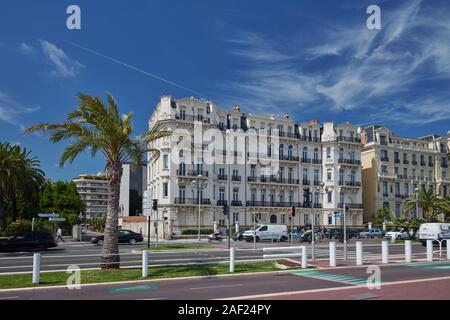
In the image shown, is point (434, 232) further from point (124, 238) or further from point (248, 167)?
point (248, 167)

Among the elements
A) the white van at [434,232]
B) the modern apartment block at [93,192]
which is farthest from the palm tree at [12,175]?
the modern apartment block at [93,192]

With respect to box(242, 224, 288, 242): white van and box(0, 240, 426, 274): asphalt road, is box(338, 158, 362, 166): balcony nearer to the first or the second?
box(242, 224, 288, 242): white van

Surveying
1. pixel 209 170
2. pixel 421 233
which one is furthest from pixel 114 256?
pixel 209 170

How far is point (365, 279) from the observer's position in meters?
14.7

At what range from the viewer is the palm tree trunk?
16.6m

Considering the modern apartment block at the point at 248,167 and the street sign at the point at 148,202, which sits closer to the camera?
the street sign at the point at 148,202

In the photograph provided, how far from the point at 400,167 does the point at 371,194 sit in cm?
666

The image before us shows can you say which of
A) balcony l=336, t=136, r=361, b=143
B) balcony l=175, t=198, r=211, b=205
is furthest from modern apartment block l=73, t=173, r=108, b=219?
balcony l=336, t=136, r=361, b=143

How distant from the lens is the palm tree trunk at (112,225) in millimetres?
16578

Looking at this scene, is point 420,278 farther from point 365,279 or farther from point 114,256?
point 114,256

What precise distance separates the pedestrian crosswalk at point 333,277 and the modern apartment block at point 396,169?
5862cm

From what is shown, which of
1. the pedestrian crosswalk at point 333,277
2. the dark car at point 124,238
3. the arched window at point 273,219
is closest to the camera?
the pedestrian crosswalk at point 333,277

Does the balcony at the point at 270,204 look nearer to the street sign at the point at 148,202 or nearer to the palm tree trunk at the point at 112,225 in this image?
the street sign at the point at 148,202

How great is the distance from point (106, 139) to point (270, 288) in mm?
8385
